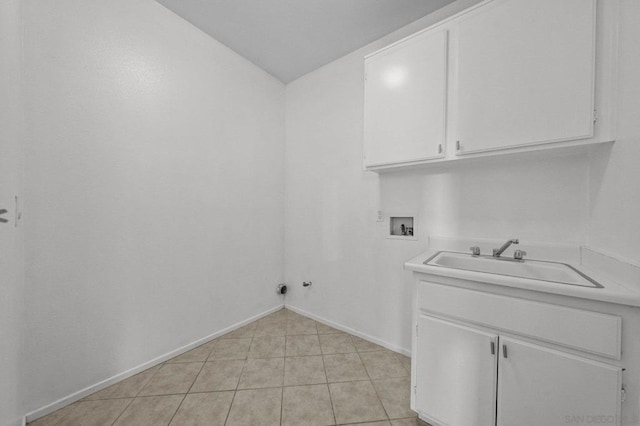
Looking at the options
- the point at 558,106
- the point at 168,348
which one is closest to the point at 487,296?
the point at 558,106

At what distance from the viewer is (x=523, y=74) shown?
118 cm

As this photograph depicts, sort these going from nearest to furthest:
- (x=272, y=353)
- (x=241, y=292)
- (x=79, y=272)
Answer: (x=79, y=272)
(x=272, y=353)
(x=241, y=292)

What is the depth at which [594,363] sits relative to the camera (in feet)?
2.80

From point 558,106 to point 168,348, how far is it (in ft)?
9.45

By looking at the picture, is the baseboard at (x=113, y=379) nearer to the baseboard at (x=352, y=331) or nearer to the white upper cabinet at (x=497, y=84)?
the baseboard at (x=352, y=331)

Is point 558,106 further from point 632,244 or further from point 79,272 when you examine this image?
point 79,272

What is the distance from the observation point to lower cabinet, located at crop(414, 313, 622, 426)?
854 millimetres

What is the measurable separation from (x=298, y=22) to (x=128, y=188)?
1.81 metres

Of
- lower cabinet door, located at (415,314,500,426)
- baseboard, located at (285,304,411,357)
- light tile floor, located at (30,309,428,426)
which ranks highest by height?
lower cabinet door, located at (415,314,500,426)

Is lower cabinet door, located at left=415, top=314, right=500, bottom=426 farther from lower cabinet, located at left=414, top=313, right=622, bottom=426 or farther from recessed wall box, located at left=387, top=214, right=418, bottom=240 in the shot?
recessed wall box, located at left=387, top=214, right=418, bottom=240

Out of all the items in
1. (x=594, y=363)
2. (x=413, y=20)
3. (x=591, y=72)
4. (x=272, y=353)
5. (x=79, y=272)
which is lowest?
(x=272, y=353)

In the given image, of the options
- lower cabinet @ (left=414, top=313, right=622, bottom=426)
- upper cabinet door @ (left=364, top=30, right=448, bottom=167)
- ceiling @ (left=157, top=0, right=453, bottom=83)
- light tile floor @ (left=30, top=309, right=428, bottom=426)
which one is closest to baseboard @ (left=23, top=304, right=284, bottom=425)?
light tile floor @ (left=30, top=309, right=428, bottom=426)

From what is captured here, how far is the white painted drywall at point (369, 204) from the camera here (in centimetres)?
139

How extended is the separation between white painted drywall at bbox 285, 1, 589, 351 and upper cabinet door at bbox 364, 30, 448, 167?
323mm
